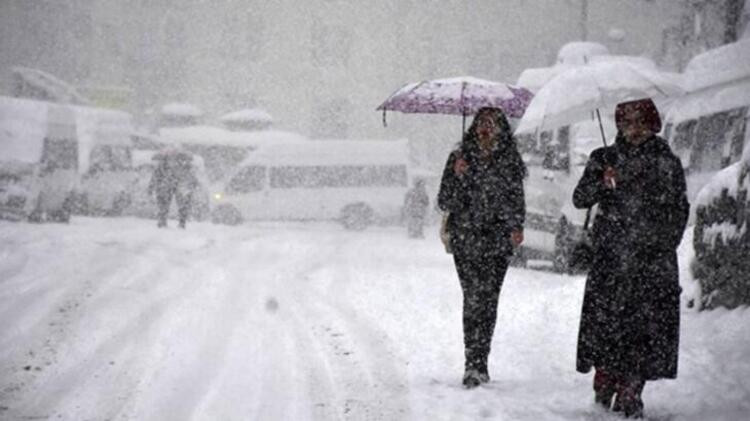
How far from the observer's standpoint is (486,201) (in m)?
5.64

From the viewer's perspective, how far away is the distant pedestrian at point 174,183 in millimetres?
18594

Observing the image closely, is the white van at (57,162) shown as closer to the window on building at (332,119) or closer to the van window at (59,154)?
the van window at (59,154)

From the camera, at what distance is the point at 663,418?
4848mm

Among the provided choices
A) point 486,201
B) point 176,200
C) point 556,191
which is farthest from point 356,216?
point 486,201

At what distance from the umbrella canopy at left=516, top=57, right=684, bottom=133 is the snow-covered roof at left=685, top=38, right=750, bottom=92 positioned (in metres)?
5.90

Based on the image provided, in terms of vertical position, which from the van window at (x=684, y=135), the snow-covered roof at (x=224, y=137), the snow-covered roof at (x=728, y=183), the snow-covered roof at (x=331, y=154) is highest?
the snow-covered roof at (x=224, y=137)

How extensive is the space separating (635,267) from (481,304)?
1137mm

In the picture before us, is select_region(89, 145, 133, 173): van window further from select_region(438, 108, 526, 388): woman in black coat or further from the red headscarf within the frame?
the red headscarf

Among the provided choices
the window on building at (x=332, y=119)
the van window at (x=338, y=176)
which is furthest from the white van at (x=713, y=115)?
the window on building at (x=332, y=119)

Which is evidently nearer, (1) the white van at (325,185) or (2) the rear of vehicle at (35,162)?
(2) the rear of vehicle at (35,162)

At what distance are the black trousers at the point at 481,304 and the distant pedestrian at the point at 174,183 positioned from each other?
1380 centimetres

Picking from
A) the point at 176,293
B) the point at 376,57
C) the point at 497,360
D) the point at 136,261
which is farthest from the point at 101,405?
the point at 376,57

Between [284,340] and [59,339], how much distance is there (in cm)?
188

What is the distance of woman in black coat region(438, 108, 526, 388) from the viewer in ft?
18.2
